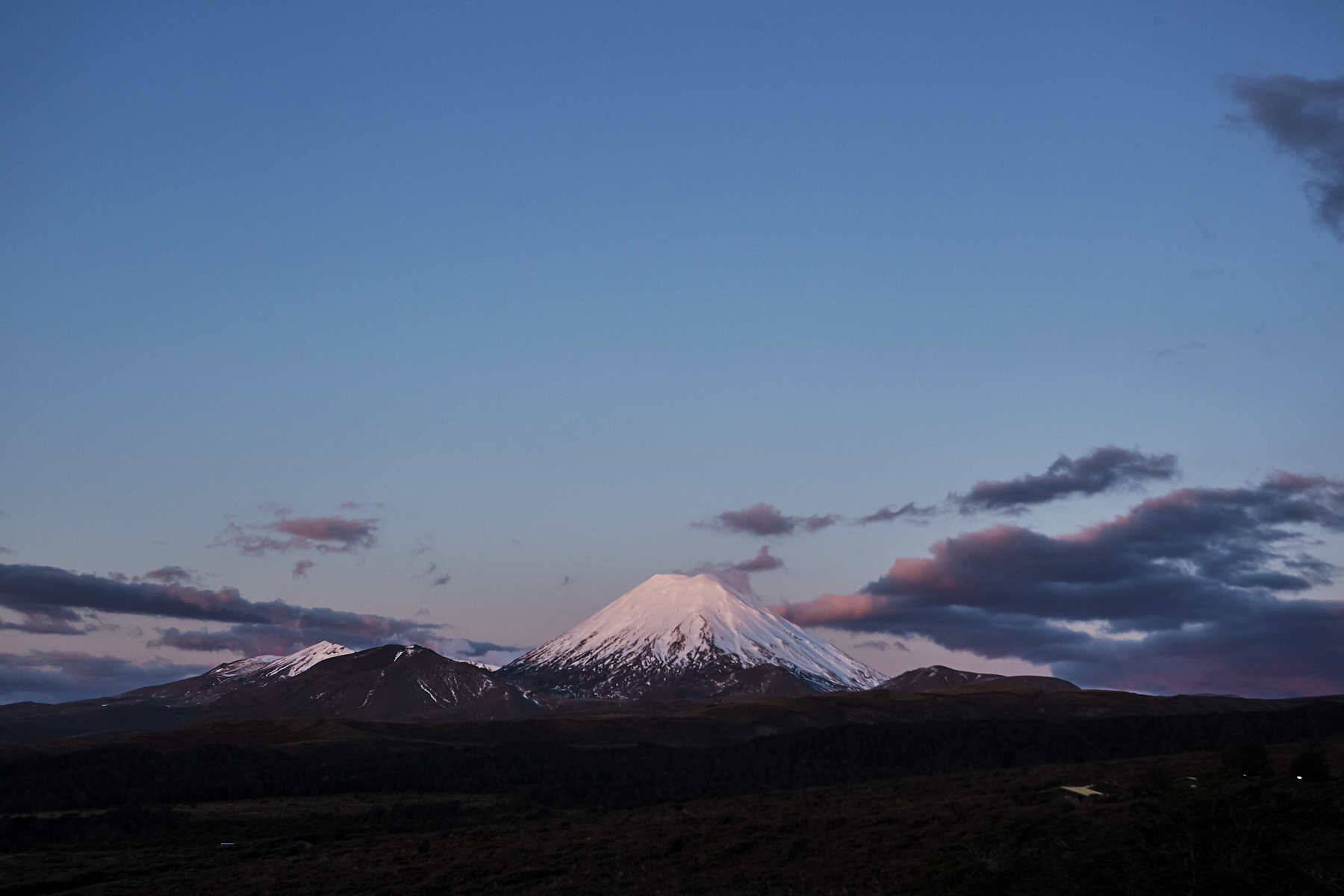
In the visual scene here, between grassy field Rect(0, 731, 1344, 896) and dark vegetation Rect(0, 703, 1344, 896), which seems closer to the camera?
grassy field Rect(0, 731, 1344, 896)

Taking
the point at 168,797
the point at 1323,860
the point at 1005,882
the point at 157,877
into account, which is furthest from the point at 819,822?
the point at 168,797

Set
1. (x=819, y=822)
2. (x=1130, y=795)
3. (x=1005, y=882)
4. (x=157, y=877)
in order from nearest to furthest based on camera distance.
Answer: (x=1005, y=882)
(x=1130, y=795)
(x=819, y=822)
(x=157, y=877)

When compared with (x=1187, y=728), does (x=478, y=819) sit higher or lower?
lower

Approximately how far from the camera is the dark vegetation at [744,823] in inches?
1172

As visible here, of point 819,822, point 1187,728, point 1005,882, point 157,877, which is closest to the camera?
point 1005,882

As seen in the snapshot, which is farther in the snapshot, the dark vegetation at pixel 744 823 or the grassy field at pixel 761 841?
the dark vegetation at pixel 744 823

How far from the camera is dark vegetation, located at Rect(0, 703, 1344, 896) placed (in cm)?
2977

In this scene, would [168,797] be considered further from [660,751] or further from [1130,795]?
[1130,795]

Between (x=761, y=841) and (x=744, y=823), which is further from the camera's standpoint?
(x=744, y=823)

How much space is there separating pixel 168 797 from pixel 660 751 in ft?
275

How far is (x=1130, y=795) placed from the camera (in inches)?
1571

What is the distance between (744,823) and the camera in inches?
2137

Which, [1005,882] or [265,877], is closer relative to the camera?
[1005,882]

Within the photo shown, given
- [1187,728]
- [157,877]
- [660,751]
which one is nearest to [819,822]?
[157,877]
